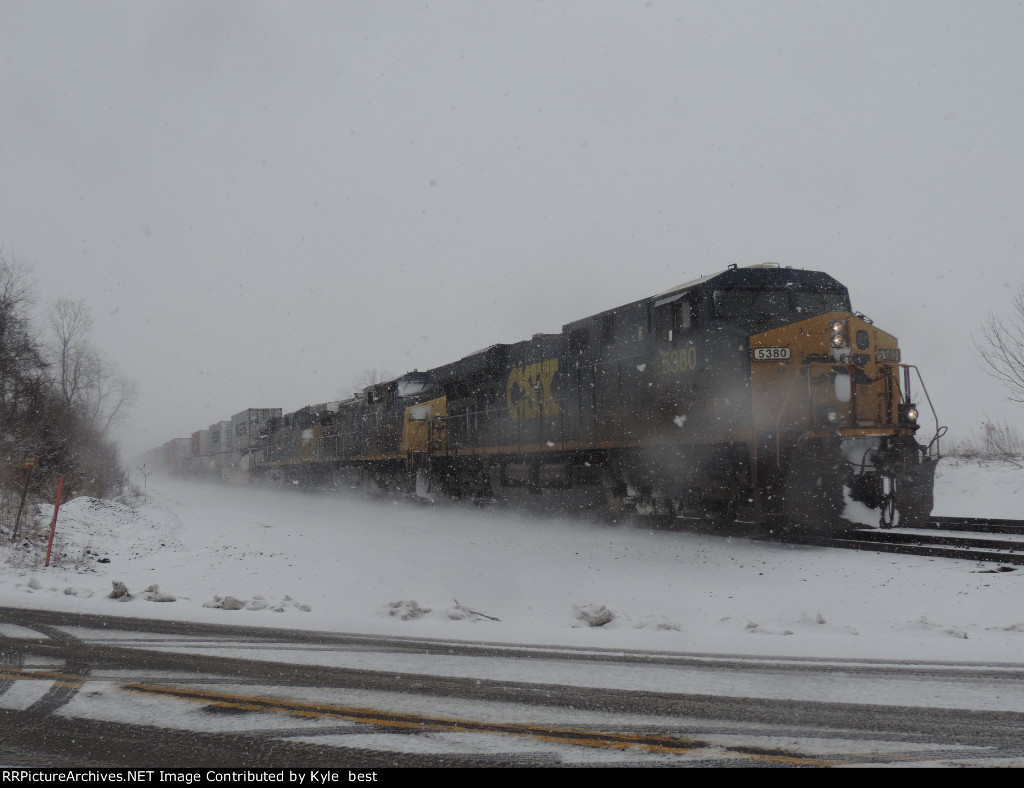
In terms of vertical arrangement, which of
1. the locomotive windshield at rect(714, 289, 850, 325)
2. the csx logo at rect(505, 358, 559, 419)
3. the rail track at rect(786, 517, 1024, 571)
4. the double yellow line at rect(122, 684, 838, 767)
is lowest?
the double yellow line at rect(122, 684, 838, 767)

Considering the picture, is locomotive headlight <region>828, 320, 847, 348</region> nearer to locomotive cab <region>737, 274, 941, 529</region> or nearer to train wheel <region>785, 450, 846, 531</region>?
locomotive cab <region>737, 274, 941, 529</region>

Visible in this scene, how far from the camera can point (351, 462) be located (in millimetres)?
30078

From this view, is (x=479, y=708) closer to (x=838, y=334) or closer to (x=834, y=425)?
(x=834, y=425)

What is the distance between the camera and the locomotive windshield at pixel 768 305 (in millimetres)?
11828

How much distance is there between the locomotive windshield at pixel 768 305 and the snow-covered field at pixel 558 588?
3427 mm

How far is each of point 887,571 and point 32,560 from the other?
39.3 feet

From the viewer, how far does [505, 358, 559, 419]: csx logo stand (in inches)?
661

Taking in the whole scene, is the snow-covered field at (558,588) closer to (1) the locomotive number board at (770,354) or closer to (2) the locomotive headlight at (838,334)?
(1) the locomotive number board at (770,354)

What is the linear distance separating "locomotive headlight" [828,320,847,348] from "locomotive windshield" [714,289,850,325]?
1.79 ft

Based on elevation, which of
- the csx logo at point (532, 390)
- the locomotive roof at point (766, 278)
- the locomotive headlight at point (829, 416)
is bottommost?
the locomotive headlight at point (829, 416)

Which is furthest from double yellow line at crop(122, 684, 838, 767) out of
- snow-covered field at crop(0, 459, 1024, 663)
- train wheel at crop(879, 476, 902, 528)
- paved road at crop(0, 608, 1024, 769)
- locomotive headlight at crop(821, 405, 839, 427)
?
locomotive headlight at crop(821, 405, 839, 427)

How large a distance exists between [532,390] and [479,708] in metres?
13.4

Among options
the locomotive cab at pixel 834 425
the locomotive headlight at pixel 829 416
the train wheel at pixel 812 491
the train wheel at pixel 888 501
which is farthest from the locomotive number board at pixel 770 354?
the train wheel at pixel 888 501

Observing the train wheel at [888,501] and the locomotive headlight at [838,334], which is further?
the locomotive headlight at [838,334]
